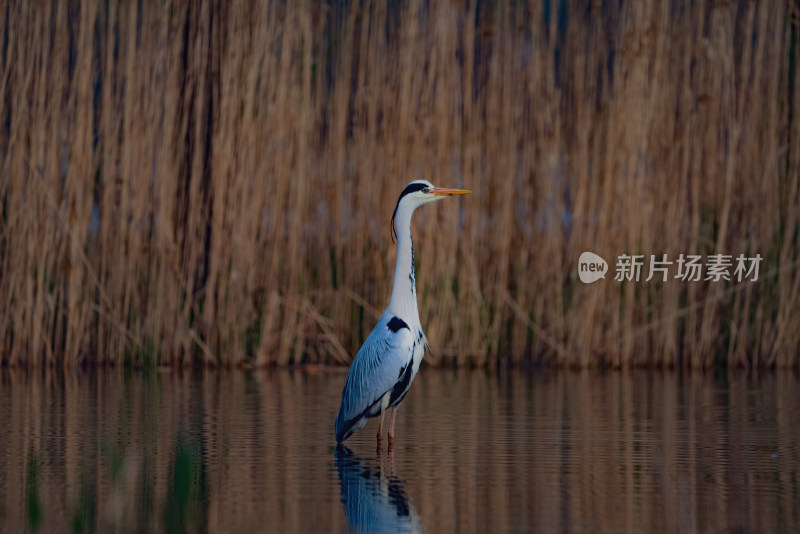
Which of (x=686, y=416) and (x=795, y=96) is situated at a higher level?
(x=795, y=96)

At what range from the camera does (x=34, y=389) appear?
24.0 ft

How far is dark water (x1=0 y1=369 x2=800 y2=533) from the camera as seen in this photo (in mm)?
3557

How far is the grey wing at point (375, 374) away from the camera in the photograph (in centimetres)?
499

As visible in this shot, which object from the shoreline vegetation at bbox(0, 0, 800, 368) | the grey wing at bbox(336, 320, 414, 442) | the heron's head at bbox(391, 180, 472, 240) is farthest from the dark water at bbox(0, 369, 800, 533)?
the shoreline vegetation at bbox(0, 0, 800, 368)

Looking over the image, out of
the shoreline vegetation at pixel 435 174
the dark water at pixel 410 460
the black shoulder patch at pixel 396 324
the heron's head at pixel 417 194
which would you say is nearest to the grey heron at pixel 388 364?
the black shoulder patch at pixel 396 324

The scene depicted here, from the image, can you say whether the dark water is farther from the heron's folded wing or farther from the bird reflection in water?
the heron's folded wing

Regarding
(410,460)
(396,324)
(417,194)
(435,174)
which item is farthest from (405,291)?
(435,174)

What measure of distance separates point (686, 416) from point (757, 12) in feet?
12.9

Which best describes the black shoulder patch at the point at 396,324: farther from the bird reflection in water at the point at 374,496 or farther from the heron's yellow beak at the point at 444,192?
the heron's yellow beak at the point at 444,192

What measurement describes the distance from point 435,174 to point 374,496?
17.2 ft

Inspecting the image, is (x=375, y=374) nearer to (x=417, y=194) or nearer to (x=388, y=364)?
(x=388, y=364)

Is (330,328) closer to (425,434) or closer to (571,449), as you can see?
(425,434)

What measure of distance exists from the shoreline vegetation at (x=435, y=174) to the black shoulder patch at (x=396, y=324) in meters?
3.82

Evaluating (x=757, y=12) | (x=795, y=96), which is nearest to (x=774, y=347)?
(x=795, y=96)
